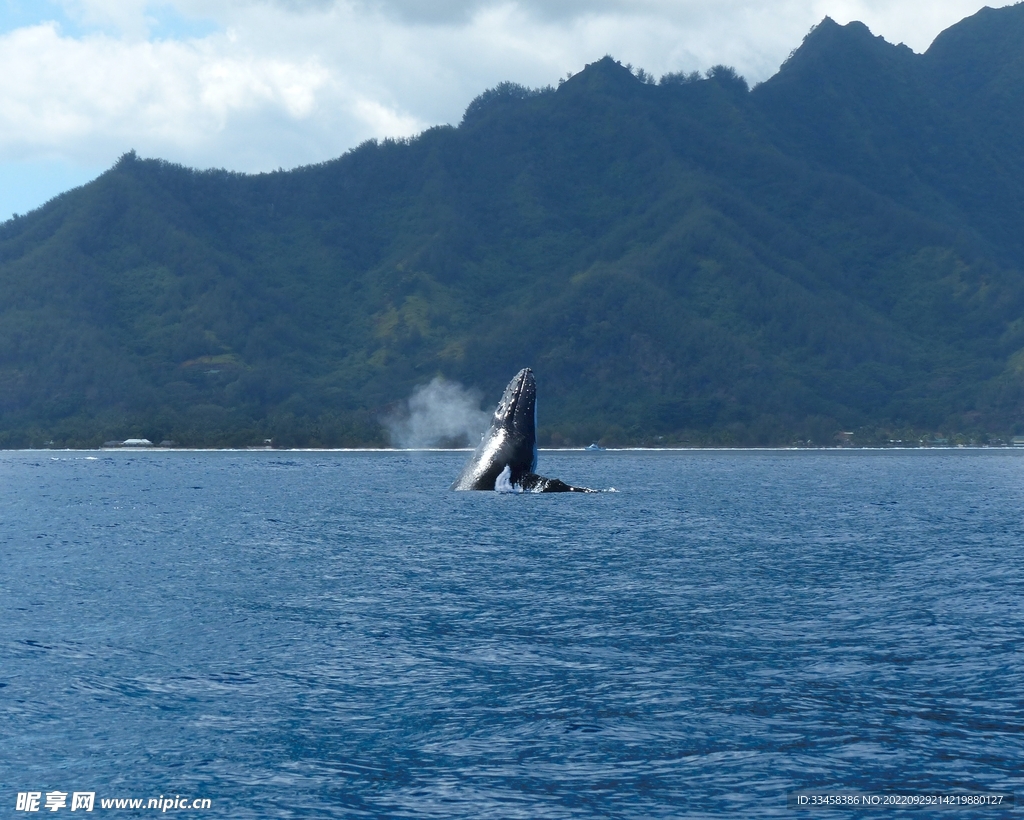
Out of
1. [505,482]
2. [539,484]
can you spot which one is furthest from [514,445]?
[539,484]

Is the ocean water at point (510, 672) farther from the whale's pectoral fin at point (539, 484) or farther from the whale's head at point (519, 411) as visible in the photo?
the whale's pectoral fin at point (539, 484)

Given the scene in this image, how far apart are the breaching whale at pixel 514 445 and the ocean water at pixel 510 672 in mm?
9060

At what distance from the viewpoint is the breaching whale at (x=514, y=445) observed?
58.3 meters

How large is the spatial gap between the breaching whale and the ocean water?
9.06m

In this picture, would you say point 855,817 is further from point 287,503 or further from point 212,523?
point 287,503

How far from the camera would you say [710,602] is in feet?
103

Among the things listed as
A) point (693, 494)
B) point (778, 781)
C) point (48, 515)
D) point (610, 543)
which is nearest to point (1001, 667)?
point (778, 781)

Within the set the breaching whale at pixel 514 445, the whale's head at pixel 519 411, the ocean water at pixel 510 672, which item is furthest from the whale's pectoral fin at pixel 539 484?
the ocean water at pixel 510 672

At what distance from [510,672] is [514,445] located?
124 ft

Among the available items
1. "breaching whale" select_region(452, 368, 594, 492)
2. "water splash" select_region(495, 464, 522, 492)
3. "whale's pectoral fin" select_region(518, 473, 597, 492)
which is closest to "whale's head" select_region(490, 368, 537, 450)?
"breaching whale" select_region(452, 368, 594, 492)

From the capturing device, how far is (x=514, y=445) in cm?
6034

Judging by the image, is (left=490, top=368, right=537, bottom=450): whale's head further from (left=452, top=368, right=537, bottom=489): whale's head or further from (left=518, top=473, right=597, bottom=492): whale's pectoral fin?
(left=518, top=473, right=597, bottom=492): whale's pectoral fin

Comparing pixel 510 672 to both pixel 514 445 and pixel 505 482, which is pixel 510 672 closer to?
pixel 514 445

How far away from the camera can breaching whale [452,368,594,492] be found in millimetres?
58344
